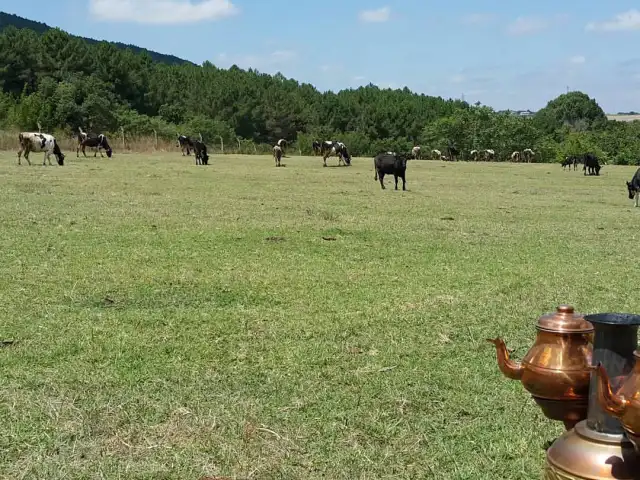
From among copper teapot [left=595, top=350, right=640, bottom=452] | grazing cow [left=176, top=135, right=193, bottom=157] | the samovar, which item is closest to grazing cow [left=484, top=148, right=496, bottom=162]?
grazing cow [left=176, top=135, right=193, bottom=157]

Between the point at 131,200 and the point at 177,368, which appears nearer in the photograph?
the point at 177,368

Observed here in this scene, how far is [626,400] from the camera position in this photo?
2346 millimetres

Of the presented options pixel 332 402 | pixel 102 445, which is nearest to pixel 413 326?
pixel 332 402

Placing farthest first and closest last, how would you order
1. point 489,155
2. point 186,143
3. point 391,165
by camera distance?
point 489,155 < point 186,143 < point 391,165

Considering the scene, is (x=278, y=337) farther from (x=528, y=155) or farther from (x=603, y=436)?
→ (x=528, y=155)

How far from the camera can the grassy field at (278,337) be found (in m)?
3.83

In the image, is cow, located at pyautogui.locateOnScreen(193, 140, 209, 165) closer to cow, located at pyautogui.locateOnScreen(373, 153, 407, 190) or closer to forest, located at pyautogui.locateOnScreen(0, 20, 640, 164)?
cow, located at pyautogui.locateOnScreen(373, 153, 407, 190)

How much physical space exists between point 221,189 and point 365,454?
53.8ft

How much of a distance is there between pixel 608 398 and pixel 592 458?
241 mm

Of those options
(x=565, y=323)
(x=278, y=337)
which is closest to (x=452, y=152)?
(x=278, y=337)

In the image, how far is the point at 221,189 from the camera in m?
19.8

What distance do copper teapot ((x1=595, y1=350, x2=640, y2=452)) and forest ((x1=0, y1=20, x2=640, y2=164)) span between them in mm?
45776

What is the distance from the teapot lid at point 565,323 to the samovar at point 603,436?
90 mm

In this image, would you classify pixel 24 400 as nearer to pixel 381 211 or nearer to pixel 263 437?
pixel 263 437
